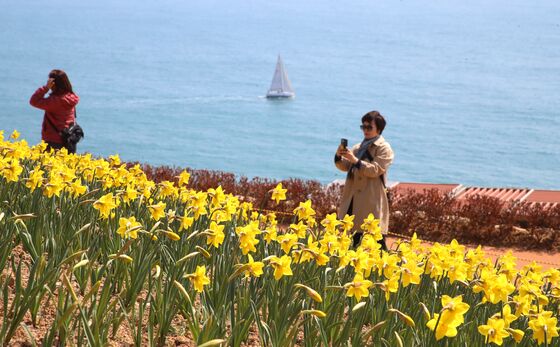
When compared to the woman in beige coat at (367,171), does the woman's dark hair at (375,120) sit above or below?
above

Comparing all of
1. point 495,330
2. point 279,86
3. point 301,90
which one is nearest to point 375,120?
point 495,330

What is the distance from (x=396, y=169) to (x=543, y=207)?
127ft

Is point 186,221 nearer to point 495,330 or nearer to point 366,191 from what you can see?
point 495,330

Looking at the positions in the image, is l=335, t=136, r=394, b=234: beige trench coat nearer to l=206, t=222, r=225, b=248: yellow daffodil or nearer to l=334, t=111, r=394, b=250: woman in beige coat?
l=334, t=111, r=394, b=250: woman in beige coat

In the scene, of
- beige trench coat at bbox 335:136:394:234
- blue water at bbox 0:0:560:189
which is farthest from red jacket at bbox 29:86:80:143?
blue water at bbox 0:0:560:189

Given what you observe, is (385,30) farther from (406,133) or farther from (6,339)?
(6,339)

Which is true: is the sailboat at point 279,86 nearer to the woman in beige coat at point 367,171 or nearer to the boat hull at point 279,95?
the boat hull at point 279,95

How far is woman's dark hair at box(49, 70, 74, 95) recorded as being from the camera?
864cm

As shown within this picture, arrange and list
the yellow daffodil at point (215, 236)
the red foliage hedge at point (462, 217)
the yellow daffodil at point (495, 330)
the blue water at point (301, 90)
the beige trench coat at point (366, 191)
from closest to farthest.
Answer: the yellow daffodil at point (495, 330), the yellow daffodil at point (215, 236), the beige trench coat at point (366, 191), the red foliage hedge at point (462, 217), the blue water at point (301, 90)

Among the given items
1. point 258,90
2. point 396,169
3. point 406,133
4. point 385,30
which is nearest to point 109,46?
point 258,90

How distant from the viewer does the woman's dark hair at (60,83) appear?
8641 mm

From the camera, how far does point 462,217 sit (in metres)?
10.9

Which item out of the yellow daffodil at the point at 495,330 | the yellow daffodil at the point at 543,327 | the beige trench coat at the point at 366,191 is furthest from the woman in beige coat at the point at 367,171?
the yellow daffodil at the point at 495,330

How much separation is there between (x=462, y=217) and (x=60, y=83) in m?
5.02
